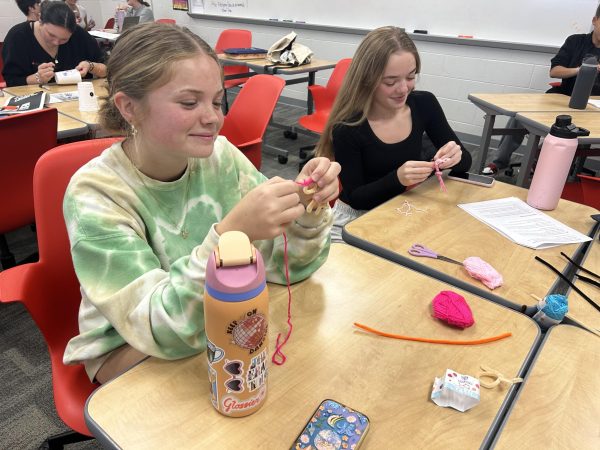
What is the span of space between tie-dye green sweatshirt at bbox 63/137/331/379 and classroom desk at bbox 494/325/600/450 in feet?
1.68

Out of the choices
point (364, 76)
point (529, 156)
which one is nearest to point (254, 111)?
point (364, 76)

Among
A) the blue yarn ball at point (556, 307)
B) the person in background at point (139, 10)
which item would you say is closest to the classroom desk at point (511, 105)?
the blue yarn ball at point (556, 307)

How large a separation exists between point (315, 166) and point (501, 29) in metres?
3.88

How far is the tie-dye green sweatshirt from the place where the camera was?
31.0 inches

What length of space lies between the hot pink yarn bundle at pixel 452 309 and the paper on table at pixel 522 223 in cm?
44

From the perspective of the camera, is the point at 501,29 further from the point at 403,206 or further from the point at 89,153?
the point at 89,153

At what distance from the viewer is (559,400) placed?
79cm

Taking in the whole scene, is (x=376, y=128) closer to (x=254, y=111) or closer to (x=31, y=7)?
(x=254, y=111)

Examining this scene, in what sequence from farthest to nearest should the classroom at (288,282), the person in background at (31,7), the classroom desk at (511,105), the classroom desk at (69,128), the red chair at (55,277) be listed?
the person in background at (31,7)
the classroom desk at (511,105)
the classroom desk at (69,128)
the red chair at (55,277)
the classroom at (288,282)

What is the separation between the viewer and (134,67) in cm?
97

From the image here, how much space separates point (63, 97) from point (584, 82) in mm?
3113

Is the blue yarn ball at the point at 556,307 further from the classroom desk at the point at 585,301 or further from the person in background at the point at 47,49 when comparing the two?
the person in background at the point at 47,49

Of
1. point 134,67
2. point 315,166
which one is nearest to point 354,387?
point 315,166

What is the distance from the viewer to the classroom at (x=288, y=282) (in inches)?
28.3
